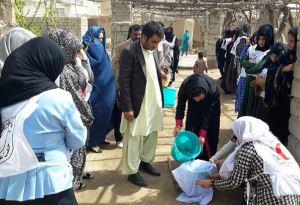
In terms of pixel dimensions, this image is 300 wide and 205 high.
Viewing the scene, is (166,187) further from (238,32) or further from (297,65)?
(238,32)

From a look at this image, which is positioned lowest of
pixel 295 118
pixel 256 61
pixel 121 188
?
pixel 121 188

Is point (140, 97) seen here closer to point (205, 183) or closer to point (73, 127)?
point (205, 183)

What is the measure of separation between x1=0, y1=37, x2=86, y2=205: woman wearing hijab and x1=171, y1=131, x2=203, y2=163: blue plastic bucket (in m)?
1.97

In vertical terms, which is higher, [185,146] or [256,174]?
[256,174]

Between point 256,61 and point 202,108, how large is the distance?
159cm

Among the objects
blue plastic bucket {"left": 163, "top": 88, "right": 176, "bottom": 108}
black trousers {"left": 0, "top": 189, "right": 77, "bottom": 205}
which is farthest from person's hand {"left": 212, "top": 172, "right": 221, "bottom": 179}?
blue plastic bucket {"left": 163, "top": 88, "right": 176, "bottom": 108}

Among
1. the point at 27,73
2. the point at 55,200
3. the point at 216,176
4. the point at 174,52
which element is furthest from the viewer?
the point at 174,52

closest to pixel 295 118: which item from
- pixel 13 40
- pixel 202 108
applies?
pixel 202 108

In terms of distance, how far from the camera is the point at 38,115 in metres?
2.09

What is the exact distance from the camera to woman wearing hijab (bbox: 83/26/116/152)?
4.77 meters

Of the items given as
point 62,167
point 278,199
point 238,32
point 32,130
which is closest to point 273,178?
point 278,199

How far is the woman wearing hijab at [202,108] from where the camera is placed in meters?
3.96

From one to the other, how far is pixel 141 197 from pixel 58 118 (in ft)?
6.85

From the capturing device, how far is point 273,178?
117 inches
